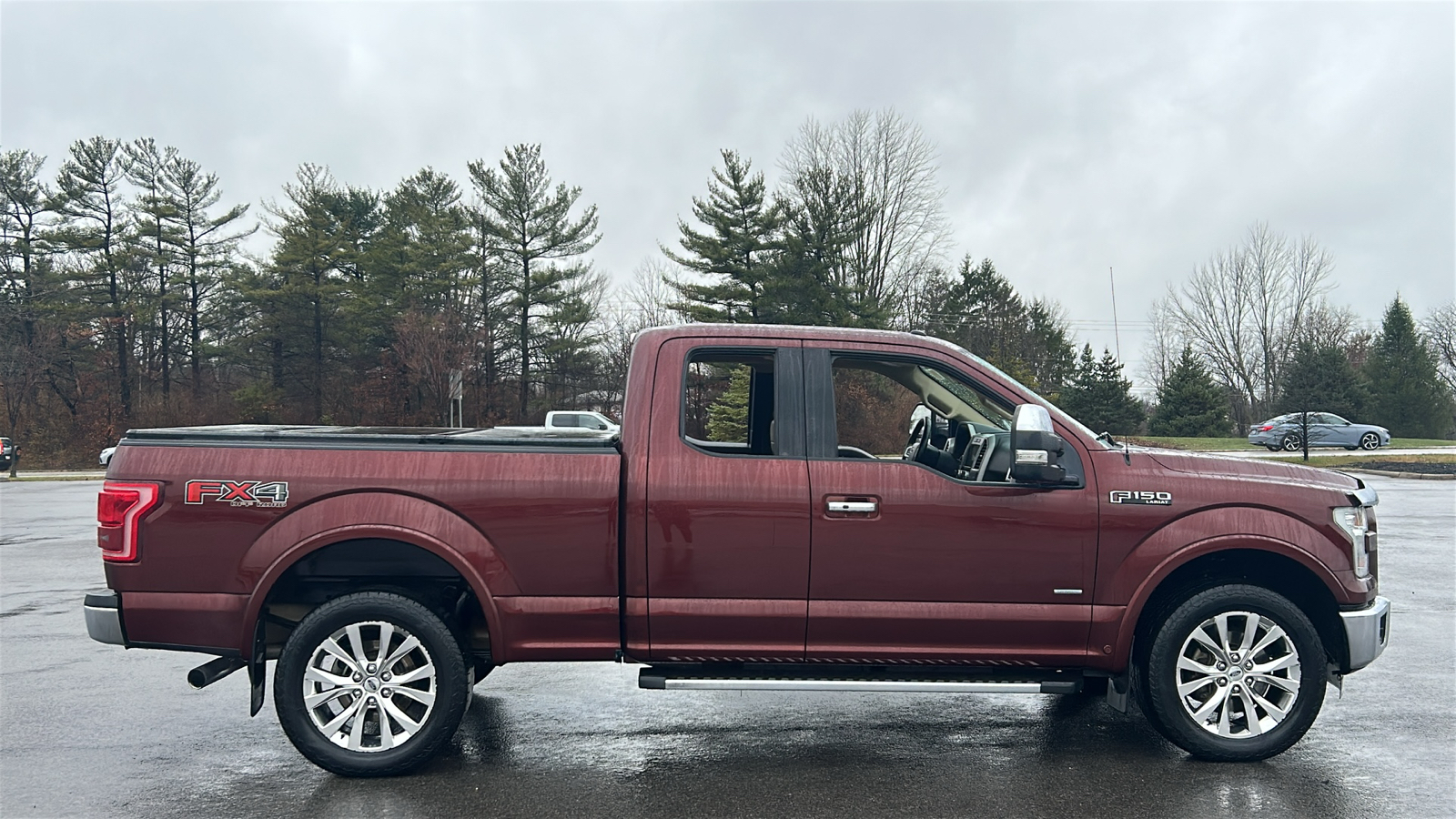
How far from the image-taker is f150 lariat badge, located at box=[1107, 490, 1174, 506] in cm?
436

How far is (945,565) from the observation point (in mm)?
4328

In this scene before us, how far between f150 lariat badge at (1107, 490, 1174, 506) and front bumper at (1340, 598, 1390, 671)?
3.37 ft

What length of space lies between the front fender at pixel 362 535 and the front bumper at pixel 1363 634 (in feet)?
13.2

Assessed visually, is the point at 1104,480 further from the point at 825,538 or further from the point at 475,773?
the point at 475,773

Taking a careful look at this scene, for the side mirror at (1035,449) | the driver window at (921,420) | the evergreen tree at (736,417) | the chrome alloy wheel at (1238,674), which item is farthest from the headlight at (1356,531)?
the evergreen tree at (736,417)

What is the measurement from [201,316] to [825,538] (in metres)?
47.2

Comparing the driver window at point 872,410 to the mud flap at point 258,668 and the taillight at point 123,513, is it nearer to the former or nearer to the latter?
the mud flap at point 258,668

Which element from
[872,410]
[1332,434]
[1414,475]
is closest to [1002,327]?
[1332,434]

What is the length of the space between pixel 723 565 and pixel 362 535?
1.64 m

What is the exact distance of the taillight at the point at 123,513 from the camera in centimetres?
418

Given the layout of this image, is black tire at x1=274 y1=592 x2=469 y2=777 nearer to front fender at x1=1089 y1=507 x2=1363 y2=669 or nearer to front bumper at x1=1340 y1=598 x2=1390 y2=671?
front fender at x1=1089 y1=507 x2=1363 y2=669

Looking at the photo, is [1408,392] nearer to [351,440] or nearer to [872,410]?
[872,410]

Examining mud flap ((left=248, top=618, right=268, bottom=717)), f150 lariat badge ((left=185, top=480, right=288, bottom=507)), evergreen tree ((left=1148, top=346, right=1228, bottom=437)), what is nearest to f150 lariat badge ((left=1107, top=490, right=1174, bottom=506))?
f150 lariat badge ((left=185, top=480, right=288, bottom=507))

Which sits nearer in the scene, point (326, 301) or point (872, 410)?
point (872, 410)
